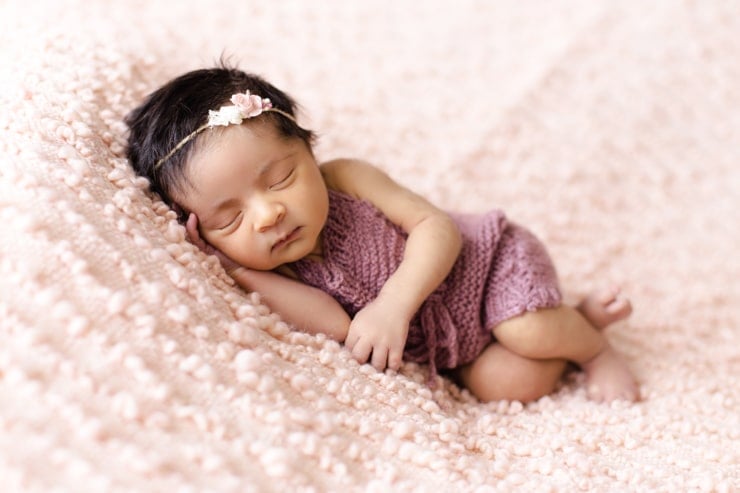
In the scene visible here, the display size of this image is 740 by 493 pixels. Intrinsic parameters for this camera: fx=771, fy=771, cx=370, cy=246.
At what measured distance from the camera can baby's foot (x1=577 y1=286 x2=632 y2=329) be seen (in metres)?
1.38

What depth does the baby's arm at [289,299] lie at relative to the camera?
1137 mm

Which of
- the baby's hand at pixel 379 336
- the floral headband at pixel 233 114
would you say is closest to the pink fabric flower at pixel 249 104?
the floral headband at pixel 233 114

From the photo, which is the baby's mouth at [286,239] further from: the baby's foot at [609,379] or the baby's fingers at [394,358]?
the baby's foot at [609,379]

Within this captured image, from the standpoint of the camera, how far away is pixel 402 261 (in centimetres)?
124

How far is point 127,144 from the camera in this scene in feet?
3.84

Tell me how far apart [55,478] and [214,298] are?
1.08 ft

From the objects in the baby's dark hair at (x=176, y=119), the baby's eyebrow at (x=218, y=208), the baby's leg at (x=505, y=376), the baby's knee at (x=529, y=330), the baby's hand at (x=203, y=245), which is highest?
the baby's dark hair at (x=176, y=119)

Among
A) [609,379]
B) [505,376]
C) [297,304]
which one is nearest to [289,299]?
[297,304]

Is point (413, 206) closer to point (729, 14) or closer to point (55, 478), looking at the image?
point (55, 478)

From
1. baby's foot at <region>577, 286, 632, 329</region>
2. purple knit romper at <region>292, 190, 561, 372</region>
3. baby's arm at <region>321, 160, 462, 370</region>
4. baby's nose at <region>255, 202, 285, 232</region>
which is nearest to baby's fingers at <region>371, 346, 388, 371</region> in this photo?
baby's arm at <region>321, 160, 462, 370</region>

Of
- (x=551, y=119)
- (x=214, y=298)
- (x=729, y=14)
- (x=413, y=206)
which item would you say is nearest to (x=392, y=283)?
(x=413, y=206)

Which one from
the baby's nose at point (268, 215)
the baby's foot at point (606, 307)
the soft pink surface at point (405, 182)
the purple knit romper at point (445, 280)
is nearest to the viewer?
the soft pink surface at point (405, 182)

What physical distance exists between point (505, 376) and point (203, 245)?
54 cm

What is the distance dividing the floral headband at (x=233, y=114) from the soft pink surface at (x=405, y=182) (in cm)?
9
